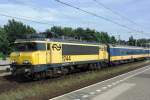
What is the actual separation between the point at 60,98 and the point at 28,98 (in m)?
1.50

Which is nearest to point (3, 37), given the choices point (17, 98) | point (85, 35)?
point (85, 35)

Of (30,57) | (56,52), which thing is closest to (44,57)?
(30,57)

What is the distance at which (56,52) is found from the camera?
28.1m

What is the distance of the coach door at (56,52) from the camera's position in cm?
2745

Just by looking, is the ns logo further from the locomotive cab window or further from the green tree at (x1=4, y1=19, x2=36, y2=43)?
the green tree at (x1=4, y1=19, x2=36, y2=43)

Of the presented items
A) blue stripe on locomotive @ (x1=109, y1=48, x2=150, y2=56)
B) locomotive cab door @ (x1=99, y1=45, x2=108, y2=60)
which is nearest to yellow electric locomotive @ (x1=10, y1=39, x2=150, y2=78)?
locomotive cab door @ (x1=99, y1=45, x2=108, y2=60)

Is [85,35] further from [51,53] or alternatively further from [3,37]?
[51,53]

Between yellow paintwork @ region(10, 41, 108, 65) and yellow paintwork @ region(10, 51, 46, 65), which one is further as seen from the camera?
yellow paintwork @ region(10, 41, 108, 65)

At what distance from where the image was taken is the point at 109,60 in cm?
4866

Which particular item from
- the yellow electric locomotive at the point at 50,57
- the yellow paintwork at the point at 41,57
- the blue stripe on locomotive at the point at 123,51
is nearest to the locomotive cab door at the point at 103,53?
the yellow electric locomotive at the point at 50,57

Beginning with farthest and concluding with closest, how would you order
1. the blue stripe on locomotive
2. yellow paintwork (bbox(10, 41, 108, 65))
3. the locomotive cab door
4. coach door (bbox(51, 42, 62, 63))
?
1. the blue stripe on locomotive
2. the locomotive cab door
3. coach door (bbox(51, 42, 62, 63))
4. yellow paintwork (bbox(10, 41, 108, 65))

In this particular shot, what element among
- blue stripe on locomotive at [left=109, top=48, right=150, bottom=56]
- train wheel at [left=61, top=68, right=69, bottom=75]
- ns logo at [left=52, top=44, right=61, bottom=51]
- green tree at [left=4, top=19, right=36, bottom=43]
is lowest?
train wheel at [left=61, top=68, right=69, bottom=75]

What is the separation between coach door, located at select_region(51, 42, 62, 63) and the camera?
90.1 feet

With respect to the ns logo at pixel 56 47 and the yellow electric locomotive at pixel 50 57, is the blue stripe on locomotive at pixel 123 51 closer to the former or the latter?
the yellow electric locomotive at pixel 50 57
